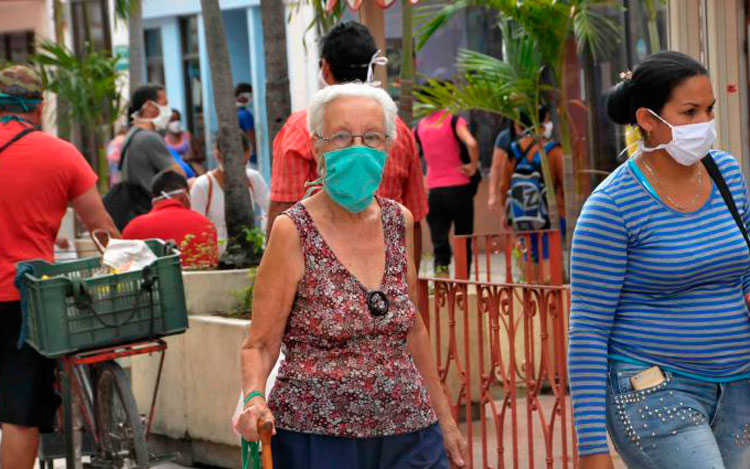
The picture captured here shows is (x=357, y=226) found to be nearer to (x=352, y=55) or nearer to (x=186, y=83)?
(x=352, y=55)

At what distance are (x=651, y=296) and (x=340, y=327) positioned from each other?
2.74 feet

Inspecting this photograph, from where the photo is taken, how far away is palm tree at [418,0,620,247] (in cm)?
964

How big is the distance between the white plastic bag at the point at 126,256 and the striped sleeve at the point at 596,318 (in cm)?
326

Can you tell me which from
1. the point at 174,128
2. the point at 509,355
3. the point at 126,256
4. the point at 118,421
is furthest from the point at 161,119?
the point at 509,355

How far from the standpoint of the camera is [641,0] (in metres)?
10.4

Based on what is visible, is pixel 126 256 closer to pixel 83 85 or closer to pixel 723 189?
pixel 723 189

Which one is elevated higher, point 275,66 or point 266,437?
point 275,66

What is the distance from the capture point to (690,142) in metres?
3.92

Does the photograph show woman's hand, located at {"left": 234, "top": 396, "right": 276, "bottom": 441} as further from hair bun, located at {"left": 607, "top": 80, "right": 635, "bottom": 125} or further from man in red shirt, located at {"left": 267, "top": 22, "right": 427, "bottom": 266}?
man in red shirt, located at {"left": 267, "top": 22, "right": 427, "bottom": 266}

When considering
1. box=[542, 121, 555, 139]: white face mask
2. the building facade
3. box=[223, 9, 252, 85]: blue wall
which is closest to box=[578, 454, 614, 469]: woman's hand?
box=[542, 121, 555, 139]: white face mask

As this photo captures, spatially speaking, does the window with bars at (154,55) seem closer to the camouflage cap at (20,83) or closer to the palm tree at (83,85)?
the palm tree at (83,85)

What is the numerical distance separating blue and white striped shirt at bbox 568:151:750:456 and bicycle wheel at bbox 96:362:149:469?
11.1ft

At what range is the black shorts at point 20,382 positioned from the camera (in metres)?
6.43

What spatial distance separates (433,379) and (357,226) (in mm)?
481
